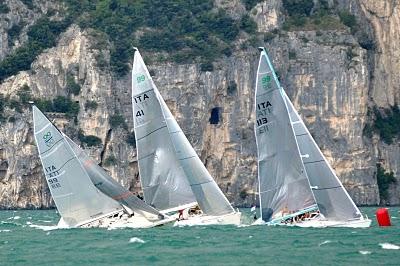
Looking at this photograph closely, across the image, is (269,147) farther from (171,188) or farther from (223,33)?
(223,33)

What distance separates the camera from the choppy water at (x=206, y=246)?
40906 millimetres

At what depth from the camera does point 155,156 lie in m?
56.6

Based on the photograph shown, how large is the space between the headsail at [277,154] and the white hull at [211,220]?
2894 mm

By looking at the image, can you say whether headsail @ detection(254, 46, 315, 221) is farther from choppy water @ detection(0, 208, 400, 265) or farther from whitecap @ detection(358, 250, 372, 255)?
whitecap @ detection(358, 250, 372, 255)

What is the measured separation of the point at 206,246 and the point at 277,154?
9249mm

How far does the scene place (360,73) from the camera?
11369 centimetres

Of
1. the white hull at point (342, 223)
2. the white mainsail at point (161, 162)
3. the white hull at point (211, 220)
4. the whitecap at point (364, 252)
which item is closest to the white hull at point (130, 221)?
the white mainsail at point (161, 162)

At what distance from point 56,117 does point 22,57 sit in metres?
7.63

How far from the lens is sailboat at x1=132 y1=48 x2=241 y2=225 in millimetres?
56531

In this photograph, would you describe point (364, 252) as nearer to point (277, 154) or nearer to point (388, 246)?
point (388, 246)

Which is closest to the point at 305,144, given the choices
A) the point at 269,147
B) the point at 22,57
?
the point at 269,147

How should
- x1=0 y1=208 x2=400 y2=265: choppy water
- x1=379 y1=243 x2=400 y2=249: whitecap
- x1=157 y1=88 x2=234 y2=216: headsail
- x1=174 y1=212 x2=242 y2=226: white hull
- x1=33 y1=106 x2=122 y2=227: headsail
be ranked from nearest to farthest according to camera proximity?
x1=0 y1=208 x2=400 y2=265: choppy water, x1=379 y1=243 x2=400 y2=249: whitecap, x1=33 y1=106 x2=122 y2=227: headsail, x1=157 y1=88 x2=234 y2=216: headsail, x1=174 y1=212 x2=242 y2=226: white hull

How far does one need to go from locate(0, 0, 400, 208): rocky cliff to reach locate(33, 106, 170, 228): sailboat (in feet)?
173

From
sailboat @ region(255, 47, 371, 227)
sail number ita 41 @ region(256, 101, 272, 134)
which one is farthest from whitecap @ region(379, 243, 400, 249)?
sail number ita 41 @ region(256, 101, 272, 134)
